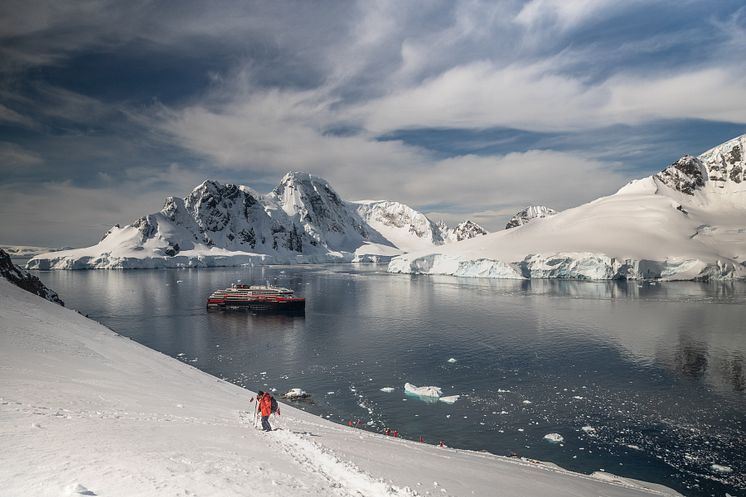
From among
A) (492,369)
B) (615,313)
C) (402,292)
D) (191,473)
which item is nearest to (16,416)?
(191,473)

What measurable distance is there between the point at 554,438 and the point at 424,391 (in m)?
10.3

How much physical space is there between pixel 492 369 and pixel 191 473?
34.4 metres

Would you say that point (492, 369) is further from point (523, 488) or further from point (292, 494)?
point (292, 494)

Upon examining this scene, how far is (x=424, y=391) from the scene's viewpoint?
3369 cm

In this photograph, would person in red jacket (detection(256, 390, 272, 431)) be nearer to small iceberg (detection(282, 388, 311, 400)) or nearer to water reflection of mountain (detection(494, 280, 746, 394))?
small iceberg (detection(282, 388, 311, 400))

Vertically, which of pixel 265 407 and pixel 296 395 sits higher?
pixel 265 407

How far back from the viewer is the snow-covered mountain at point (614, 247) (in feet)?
427

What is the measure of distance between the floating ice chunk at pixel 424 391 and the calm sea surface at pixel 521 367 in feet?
2.52

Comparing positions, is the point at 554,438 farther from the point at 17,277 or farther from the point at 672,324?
the point at 17,277

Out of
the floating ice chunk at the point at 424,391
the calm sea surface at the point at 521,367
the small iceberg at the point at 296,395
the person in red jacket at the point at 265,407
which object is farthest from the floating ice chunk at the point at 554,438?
the person in red jacket at the point at 265,407

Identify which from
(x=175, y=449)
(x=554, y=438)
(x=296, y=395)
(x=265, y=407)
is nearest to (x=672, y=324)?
(x=554, y=438)

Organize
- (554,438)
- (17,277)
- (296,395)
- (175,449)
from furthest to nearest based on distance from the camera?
(17,277)
(296,395)
(554,438)
(175,449)

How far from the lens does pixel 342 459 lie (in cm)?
1478

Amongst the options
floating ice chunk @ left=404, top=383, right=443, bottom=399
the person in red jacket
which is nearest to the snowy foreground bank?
the person in red jacket
